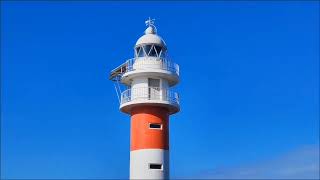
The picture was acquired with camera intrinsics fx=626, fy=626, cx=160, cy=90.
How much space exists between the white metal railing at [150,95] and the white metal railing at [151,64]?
118cm

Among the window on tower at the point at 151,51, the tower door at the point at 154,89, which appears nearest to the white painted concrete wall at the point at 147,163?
the tower door at the point at 154,89

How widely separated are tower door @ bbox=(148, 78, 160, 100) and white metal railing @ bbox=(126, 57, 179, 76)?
855 millimetres

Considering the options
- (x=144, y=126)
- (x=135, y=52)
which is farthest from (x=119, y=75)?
(x=144, y=126)

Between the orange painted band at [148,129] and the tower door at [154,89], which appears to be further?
the tower door at [154,89]

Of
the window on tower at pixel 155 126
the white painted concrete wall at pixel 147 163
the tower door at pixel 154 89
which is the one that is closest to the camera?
the white painted concrete wall at pixel 147 163

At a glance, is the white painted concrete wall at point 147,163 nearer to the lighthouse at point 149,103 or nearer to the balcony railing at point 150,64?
the lighthouse at point 149,103

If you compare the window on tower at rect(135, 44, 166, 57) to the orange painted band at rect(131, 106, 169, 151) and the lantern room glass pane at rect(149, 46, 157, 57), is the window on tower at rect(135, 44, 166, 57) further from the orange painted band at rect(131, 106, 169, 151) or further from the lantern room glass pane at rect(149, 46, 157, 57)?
the orange painted band at rect(131, 106, 169, 151)

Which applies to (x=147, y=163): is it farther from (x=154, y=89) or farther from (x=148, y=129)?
(x=154, y=89)

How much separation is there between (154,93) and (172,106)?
122 centimetres

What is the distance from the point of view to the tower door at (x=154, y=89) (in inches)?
1352

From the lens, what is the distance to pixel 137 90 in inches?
1359

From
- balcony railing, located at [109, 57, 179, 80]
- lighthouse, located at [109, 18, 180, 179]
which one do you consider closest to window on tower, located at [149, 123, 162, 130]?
lighthouse, located at [109, 18, 180, 179]

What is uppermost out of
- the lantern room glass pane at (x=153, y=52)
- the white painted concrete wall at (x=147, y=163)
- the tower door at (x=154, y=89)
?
the lantern room glass pane at (x=153, y=52)

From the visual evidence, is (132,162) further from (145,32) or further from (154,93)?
(145,32)
